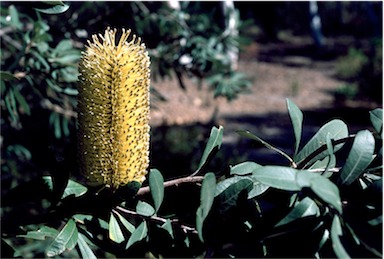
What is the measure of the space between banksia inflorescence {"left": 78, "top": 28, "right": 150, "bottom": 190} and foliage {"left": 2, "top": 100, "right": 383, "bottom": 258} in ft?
0.14

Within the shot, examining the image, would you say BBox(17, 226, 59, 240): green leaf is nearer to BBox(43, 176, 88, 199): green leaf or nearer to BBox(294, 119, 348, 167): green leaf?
BBox(43, 176, 88, 199): green leaf

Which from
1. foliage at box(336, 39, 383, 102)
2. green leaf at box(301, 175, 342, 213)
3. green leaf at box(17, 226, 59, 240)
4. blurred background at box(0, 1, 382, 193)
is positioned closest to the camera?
green leaf at box(301, 175, 342, 213)

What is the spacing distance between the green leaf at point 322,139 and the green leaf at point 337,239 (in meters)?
0.16

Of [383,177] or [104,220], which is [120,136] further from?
[383,177]

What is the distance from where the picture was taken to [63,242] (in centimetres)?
77

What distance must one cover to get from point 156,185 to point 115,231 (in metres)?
0.12

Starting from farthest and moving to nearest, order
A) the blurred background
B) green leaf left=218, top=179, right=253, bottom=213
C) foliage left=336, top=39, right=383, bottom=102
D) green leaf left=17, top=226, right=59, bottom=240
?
foliage left=336, top=39, right=383, bottom=102 < the blurred background < green leaf left=17, top=226, right=59, bottom=240 < green leaf left=218, top=179, right=253, bottom=213

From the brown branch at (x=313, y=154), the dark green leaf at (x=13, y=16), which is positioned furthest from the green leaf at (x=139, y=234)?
the dark green leaf at (x=13, y=16)

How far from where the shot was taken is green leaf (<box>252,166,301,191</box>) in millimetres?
578

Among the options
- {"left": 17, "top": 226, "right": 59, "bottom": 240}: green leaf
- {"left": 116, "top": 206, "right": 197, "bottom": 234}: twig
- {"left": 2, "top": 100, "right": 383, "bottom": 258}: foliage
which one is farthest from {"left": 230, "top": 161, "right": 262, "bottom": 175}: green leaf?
{"left": 17, "top": 226, "right": 59, "bottom": 240}: green leaf

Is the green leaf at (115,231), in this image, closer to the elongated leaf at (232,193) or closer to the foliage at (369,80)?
the elongated leaf at (232,193)

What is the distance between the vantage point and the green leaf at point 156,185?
69 centimetres

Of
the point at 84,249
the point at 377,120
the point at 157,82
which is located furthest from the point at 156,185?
the point at 157,82

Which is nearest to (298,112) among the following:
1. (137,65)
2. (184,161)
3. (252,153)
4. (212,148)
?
(212,148)
